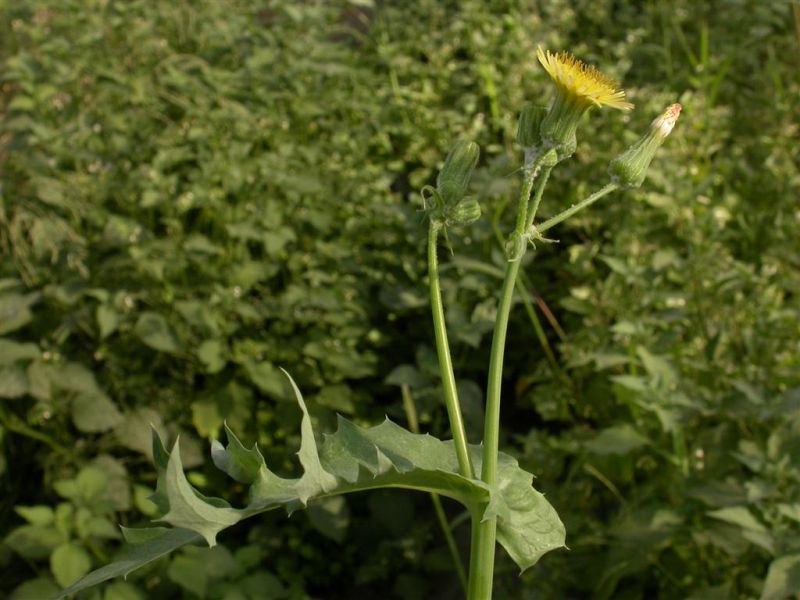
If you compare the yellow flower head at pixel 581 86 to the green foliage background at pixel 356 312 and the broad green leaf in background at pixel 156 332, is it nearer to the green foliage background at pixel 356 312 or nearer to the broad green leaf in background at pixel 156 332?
the green foliage background at pixel 356 312

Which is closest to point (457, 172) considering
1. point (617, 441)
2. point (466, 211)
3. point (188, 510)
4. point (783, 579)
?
point (466, 211)

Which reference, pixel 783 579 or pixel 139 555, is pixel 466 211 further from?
pixel 783 579

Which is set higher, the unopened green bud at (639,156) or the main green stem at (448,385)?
the unopened green bud at (639,156)

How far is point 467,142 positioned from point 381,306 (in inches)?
64.9

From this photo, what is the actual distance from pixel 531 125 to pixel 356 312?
5.28 ft

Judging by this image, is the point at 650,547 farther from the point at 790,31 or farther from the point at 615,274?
the point at 790,31

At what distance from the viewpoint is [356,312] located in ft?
8.92

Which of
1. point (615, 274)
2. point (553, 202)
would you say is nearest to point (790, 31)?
point (553, 202)

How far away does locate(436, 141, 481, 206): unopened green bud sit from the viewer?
1.18 metres

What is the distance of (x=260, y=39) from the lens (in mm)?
3488

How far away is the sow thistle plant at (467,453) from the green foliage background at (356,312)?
2.48 ft

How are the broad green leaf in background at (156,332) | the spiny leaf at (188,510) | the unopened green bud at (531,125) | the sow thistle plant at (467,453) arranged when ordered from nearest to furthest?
the spiny leaf at (188,510)
the sow thistle plant at (467,453)
the unopened green bud at (531,125)
the broad green leaf in background at (156,332)

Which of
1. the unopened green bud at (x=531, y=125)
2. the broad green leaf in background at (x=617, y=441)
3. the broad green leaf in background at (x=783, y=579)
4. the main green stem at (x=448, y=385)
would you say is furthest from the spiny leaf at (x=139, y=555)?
the broad green leaf in background at (x=617, y=441)

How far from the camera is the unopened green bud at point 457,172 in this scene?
118 cm
